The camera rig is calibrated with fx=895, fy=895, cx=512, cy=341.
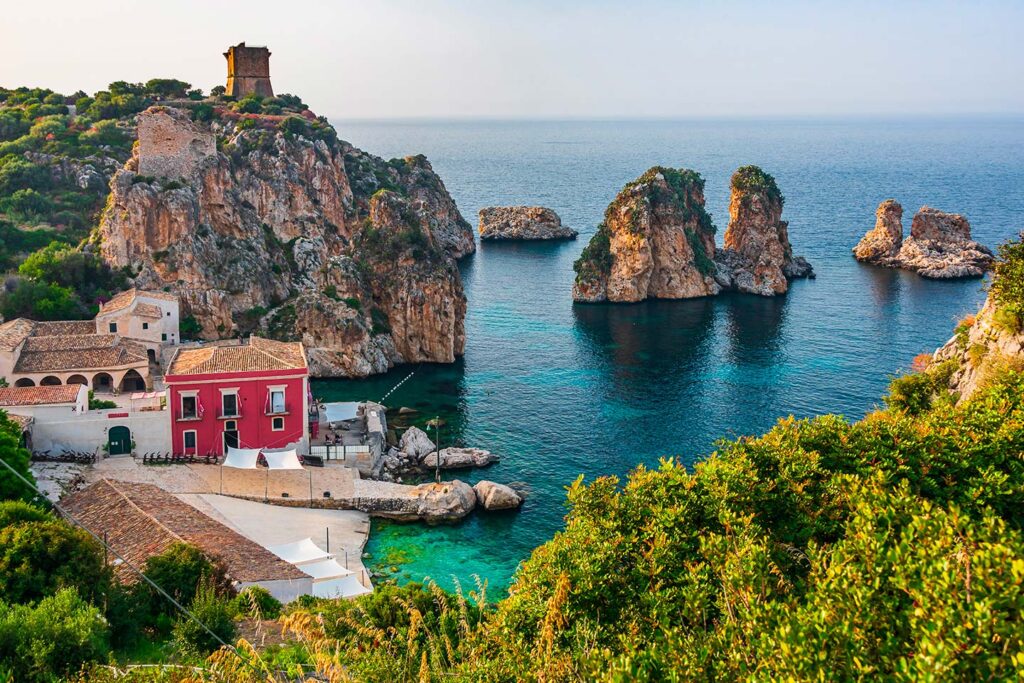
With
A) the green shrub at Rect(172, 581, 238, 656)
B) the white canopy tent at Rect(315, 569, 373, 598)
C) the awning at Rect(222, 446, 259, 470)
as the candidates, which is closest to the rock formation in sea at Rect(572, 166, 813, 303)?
the awning at Rect(222, 446, 259, 470)

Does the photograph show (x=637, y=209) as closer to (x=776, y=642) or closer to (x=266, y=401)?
(x=266, y=401)

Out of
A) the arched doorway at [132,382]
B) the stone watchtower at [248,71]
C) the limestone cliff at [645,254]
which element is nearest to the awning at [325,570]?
the arched doorway at [132,382]

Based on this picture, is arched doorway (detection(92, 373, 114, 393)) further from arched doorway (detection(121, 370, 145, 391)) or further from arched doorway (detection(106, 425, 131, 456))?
arched doorway (detection(106, 425, 131, 456))

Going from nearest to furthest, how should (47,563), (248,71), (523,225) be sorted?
(47,563)
(248,71)
(523,225)

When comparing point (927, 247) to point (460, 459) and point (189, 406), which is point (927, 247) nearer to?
point (460, 459)

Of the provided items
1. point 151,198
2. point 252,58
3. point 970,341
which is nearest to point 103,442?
point 151,198

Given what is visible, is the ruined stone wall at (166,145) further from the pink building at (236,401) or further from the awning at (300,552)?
the awning at (300,552)

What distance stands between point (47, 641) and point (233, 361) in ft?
81.6

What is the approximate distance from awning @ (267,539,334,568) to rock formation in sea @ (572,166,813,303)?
50.2 m

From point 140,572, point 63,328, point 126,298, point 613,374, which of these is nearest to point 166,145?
point 126,298

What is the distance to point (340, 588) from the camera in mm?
30781

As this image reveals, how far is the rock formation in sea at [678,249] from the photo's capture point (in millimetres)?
80750

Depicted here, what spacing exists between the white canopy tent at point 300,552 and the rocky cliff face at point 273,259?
24697mm

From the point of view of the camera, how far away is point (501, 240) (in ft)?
367
